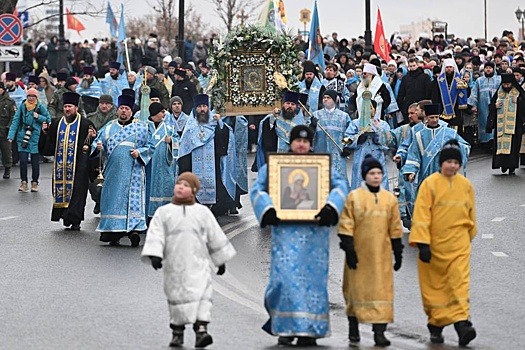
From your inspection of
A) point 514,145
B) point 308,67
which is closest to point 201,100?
point 308,67

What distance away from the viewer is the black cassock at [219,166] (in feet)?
67.1

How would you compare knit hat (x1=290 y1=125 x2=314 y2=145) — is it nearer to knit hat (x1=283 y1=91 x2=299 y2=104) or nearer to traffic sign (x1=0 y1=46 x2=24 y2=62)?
knit hat (x1=283 y1=91 x2=299 y2=104)

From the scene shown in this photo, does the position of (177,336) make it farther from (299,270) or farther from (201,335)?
(299,270)

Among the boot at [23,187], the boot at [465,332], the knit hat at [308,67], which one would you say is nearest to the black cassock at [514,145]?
the knit hat at [308,67]

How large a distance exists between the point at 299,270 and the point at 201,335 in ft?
2.81

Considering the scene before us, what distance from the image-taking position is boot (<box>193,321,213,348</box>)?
36.5 ft

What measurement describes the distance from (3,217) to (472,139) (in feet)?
50.5

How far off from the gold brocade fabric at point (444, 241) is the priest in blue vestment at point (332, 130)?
916 centimetres

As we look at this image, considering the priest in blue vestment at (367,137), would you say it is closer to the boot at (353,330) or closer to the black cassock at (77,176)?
the black cassock at (77,176)

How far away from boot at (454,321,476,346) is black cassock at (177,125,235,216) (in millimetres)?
9353

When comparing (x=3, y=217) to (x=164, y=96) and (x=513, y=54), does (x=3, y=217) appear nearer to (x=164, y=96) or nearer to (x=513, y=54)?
(x=164, y=96)

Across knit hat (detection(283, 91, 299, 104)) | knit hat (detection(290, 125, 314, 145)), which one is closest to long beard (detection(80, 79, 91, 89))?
knit hat (detection(283, 91, 299, 104))

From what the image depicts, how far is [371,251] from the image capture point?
37.2 feet

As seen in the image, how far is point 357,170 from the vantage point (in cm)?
2041
